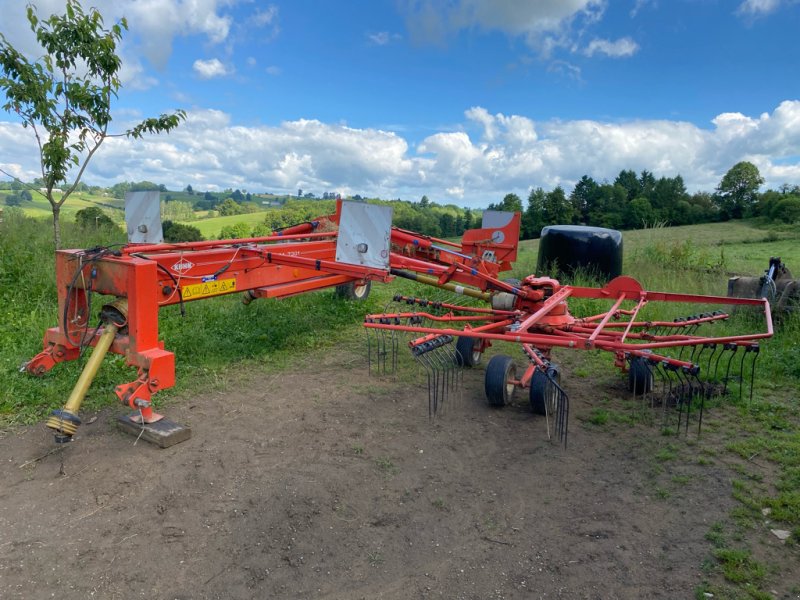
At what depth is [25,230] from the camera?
9719 mm

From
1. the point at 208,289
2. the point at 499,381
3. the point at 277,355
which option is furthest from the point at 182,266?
the point at 499,381

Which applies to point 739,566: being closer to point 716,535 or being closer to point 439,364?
point 716,535

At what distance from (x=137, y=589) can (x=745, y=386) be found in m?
5.43

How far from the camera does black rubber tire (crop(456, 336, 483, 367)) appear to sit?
20.8ft

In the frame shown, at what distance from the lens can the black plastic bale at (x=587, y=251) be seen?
1054cm

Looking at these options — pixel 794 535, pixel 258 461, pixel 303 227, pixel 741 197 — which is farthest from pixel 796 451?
pixel 741 197

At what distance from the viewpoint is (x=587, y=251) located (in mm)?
10562

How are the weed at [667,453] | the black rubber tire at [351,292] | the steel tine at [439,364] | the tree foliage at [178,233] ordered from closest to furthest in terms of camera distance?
1. the weed at [667,453]
2. the steel tine at [439,364]
3. the black rubber tire at [351,292]
4. the tree foliage at [178,233]

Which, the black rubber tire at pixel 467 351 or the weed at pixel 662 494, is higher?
the black rubber tire at pixel 467 351

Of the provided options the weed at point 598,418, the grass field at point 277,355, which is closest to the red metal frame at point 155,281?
the grass field at point 277,355

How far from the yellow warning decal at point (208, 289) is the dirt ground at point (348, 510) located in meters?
0.97

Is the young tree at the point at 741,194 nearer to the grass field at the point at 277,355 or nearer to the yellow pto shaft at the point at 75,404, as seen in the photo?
the grass field at the point at 277,355

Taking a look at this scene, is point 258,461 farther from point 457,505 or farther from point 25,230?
point 25,230

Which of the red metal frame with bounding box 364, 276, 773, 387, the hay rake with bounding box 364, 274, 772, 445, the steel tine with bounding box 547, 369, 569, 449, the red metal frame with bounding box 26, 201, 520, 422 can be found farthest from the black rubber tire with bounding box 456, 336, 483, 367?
the steel tine with bounding box 547, 369, 569, 449
